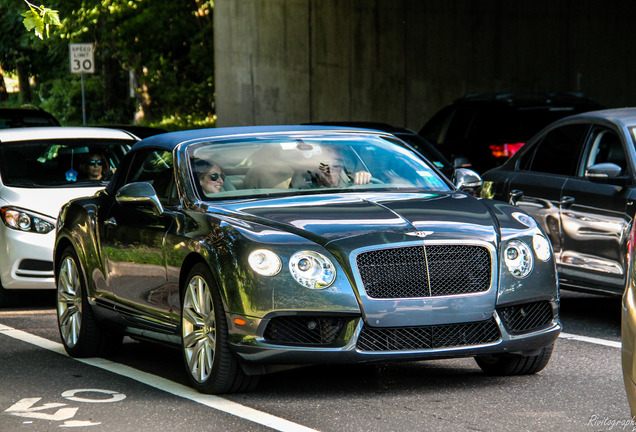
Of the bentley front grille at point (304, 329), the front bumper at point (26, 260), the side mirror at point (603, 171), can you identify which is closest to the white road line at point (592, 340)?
the side mirror at point (603, 171)

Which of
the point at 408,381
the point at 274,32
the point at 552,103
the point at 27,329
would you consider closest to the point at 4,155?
the point at 27,329

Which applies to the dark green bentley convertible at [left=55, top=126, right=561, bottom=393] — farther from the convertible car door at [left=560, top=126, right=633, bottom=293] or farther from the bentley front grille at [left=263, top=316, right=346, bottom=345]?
the convertible car door at [left=560, top=126, right=633, bottom=293]

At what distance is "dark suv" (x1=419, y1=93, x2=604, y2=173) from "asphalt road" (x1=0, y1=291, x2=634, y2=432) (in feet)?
28.7

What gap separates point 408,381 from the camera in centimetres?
772

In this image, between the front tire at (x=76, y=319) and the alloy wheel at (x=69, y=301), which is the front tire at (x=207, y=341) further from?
the alloy wheel at (x=69, y=301)

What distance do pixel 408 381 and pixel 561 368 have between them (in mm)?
1050

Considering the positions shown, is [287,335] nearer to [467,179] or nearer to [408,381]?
[408,381]

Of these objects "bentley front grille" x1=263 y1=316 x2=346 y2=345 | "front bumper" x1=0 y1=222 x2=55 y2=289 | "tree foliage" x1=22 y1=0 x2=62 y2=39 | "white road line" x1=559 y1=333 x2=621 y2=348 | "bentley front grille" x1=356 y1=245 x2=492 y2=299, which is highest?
"tree foliage" x1=22 y1=0 x2=62 y2=39

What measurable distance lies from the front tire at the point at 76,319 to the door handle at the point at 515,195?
371 centimetres

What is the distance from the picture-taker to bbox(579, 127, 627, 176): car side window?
1035 centimetres

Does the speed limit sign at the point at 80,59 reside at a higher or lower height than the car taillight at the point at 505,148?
higher

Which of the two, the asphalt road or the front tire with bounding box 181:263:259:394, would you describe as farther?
the front tire with bounding box 181:263:259:394

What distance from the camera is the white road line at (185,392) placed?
21.4 feet

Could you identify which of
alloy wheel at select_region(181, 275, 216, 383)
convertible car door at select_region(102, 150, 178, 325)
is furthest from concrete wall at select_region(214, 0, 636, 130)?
alloy wheel at select_region(181, 275, 216, 383)
